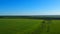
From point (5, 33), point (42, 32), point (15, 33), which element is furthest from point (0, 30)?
point (42, 32)

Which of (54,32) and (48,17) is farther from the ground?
(48,17)

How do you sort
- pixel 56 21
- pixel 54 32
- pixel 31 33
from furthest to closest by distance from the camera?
pixel 56 21
pixel 54 32
pixel 31 33

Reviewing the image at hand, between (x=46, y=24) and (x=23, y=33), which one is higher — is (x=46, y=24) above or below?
above

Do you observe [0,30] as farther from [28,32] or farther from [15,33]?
[28,32]

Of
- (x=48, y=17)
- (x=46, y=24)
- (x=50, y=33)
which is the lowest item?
(x=50, y=33)

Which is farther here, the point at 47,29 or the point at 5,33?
the point at 47,29

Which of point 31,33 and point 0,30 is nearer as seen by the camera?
point 31,33

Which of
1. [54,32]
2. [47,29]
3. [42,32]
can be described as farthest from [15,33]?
[54,32]

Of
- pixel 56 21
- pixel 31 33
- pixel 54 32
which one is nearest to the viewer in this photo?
pixel 31 33

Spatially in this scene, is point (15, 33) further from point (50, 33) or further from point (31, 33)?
point (50, 33)
